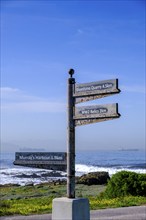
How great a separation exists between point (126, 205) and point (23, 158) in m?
8.65

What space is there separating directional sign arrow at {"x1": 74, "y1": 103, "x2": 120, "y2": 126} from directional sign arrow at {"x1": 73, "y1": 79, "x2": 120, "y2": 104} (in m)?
0.21

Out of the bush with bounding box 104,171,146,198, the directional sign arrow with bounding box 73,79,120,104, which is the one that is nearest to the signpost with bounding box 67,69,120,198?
the directional sign arrow with bounding box 73,79,120,104

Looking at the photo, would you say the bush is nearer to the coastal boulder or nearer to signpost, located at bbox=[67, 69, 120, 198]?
signpost, located at bbox=[67, 69, 120, 198]

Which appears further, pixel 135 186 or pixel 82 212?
pixel 135 186

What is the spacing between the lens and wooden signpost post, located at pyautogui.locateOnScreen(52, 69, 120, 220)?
27.8 ft

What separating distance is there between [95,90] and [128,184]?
11061 mm

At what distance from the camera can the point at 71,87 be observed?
361 inches

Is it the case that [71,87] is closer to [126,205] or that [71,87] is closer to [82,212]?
[82,212]

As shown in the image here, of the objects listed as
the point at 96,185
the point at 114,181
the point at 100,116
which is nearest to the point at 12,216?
the point at 114,181

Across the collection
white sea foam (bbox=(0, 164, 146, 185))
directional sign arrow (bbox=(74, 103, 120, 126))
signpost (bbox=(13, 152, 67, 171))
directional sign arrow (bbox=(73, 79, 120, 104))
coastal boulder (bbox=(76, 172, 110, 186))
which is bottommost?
white sea foam (bbox=(0, 164, 146, 185))

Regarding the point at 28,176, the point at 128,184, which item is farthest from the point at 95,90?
the point at 28,176

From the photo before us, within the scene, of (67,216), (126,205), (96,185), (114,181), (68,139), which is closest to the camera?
(67,216)

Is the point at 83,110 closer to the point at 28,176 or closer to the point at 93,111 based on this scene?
the point at 93,111

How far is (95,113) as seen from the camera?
343 inches
